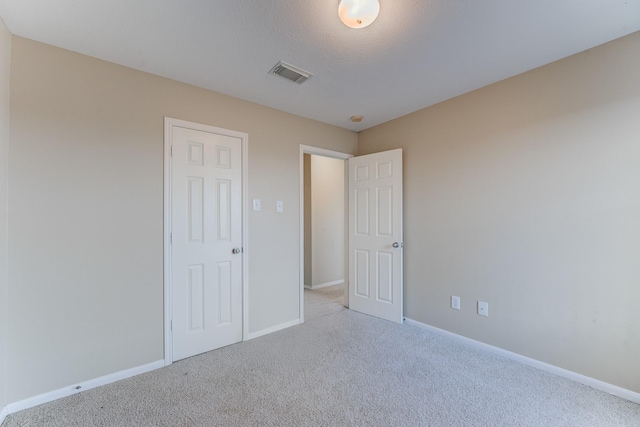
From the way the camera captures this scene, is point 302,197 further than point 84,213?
Yes

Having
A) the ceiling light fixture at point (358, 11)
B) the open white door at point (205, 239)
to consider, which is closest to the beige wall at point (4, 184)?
the open white door at point (205, 239)

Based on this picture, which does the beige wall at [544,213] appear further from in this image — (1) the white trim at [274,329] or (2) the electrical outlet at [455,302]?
(1) the white trim at [274,329]

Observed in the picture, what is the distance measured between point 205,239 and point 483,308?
2.60 m

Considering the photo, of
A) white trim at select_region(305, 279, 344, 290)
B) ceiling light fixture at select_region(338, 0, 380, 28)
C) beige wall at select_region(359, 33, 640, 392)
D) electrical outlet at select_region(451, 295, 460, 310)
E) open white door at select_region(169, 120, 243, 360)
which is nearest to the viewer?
ceiling light fixture at select_region(338, 0, 380, 28)

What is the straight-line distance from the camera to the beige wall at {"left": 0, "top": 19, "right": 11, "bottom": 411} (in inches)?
62.0

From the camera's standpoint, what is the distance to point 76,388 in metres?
1.82

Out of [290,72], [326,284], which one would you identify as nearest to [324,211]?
[326,284]

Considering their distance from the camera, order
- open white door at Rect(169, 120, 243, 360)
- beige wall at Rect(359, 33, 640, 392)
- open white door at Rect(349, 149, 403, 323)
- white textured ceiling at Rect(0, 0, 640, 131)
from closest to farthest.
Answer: white textured ceiling at Rect(0, 0, 640, 131), beige wall at Rect(359, 33, 640, 392), open white door at Rect(169, 120, 243, 360), open white door at Rect(349, 149, 403, 323)

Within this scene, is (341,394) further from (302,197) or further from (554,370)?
(302,197)

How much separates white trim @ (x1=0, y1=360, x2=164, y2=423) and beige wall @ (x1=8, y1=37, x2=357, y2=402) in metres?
0.04

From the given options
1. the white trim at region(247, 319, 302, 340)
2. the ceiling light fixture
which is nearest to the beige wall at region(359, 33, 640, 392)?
the white trim at region(247, 319, 302, 340)

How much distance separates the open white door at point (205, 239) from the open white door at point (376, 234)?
1.50 metres

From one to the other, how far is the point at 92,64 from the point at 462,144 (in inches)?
123

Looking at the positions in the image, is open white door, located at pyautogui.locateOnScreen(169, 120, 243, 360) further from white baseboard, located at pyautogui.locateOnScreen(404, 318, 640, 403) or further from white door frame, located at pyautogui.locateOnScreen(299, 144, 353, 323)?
white baseboard, located at pyautogui.locateOnScreen(404, 318, 640, 403)
